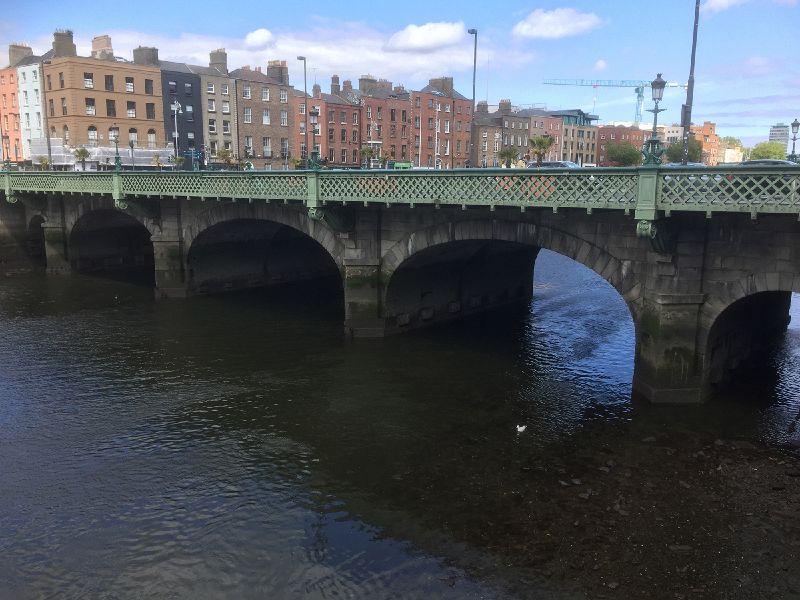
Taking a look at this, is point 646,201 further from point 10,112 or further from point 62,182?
point 10,112

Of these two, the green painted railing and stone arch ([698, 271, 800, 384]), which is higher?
the green painted railing

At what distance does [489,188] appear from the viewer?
21141mm

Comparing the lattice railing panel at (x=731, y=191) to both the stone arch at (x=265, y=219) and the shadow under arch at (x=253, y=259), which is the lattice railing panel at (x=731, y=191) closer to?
the stone arch at (x=265, y=219)

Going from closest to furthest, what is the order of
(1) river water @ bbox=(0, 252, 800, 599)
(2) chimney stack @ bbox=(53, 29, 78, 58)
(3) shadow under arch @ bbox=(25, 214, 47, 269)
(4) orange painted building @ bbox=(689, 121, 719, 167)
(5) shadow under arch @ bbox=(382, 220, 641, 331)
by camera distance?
(1) river water @ bbox=(0, 252, 800, 599) → (5) shadow under arch @ bbox=(382, 220, 641, 331) → (3) shadow under arch @ bbox=(25, 214, 47, 269) → (2) chimney stack @ bbox=(53, 29, 78, 58) → (4) orange painted building @ bbox=(689, 121, 719, 167)

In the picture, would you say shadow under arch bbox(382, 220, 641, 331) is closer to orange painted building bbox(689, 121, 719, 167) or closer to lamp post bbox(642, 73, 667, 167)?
lamp post bbox(642, 73, 667, 167)

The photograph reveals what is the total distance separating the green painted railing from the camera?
53.0ft

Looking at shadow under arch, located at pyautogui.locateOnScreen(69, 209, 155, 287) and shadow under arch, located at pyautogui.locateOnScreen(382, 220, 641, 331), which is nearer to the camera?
shadow under arch, located at pyautogui.locateOnScreen(382, 220, 641, 331)

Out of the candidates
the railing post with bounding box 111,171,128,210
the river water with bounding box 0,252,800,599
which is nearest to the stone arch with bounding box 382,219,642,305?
the river water with bounding box 0,252,800,599

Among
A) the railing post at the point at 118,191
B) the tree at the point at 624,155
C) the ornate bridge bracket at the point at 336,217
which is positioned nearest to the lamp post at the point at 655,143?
the ornate bridge bracket at the point at 336,217

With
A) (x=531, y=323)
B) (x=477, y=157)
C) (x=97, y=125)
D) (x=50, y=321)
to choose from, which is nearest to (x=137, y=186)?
(x=50, y=321)

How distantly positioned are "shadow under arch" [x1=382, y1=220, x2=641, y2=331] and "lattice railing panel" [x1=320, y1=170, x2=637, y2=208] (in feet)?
7.92

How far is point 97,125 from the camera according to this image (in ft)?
236

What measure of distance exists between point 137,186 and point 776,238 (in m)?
30.0

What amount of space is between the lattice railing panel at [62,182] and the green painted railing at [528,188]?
5.46 metres
